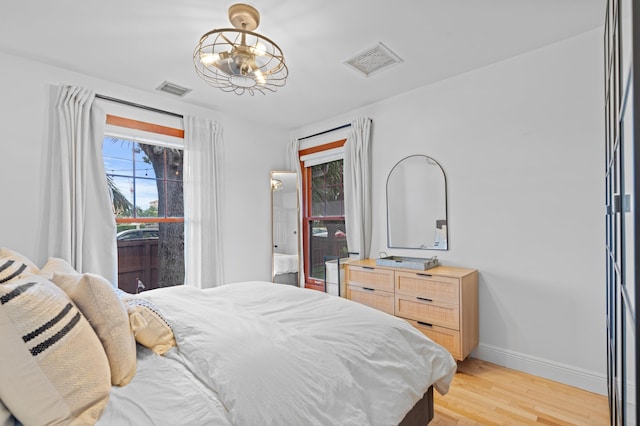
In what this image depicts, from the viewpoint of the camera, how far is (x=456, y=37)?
89.6 inches

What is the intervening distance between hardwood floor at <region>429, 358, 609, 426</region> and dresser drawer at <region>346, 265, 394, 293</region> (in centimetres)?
92

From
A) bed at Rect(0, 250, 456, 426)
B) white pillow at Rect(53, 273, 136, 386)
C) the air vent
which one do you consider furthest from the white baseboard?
the air vent

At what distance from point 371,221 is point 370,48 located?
1.80m

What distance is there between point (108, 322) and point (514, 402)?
2.47 metres

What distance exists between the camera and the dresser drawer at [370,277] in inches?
114

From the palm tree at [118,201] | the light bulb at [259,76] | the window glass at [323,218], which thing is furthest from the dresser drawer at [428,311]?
the palm tree at [118,201]

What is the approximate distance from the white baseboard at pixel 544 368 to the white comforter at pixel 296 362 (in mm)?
1225

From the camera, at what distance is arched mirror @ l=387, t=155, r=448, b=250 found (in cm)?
299

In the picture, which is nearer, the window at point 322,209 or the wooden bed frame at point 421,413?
the wooden bed frame at point 421,413

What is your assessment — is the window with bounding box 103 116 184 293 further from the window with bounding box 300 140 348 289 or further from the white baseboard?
the white baseboard

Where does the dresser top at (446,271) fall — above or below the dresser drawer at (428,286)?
above

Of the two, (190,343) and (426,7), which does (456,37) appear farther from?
(190,343)

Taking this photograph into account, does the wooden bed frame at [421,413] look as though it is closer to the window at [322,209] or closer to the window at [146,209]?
the window at [322,209]

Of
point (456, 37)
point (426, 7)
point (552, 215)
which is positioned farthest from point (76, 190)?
point (552, 215)
